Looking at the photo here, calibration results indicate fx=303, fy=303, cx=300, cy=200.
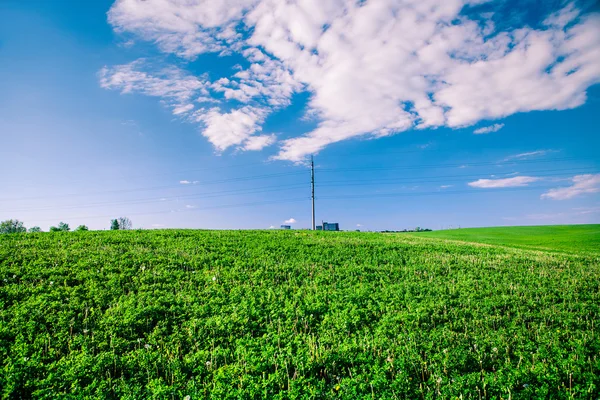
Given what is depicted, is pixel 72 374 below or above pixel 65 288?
below

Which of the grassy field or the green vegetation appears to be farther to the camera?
the green vegetation

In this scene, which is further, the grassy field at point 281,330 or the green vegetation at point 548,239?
the green vegetation at point 548,239

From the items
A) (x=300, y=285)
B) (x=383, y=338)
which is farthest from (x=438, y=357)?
(x=300, y=285)

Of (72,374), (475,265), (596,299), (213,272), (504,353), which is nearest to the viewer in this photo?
(72,374)

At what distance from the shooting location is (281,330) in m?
9.76

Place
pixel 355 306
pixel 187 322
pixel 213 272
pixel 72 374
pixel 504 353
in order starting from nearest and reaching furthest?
pixel 72 374 < pixel 504 353 < pixel 187 322 < pixel 355 306 < pixel 213 272

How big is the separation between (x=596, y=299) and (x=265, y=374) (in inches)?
628

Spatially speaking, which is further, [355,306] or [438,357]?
[355,306]

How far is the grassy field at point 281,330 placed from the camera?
6902 millimetres

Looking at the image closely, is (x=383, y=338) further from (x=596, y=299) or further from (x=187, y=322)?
(x=596, y=299)

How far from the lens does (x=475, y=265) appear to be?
20.4 meters

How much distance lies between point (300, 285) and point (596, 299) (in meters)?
13.7

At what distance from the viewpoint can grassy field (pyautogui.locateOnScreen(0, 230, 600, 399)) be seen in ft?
22.6

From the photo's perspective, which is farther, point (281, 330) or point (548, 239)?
point (548, 239)
